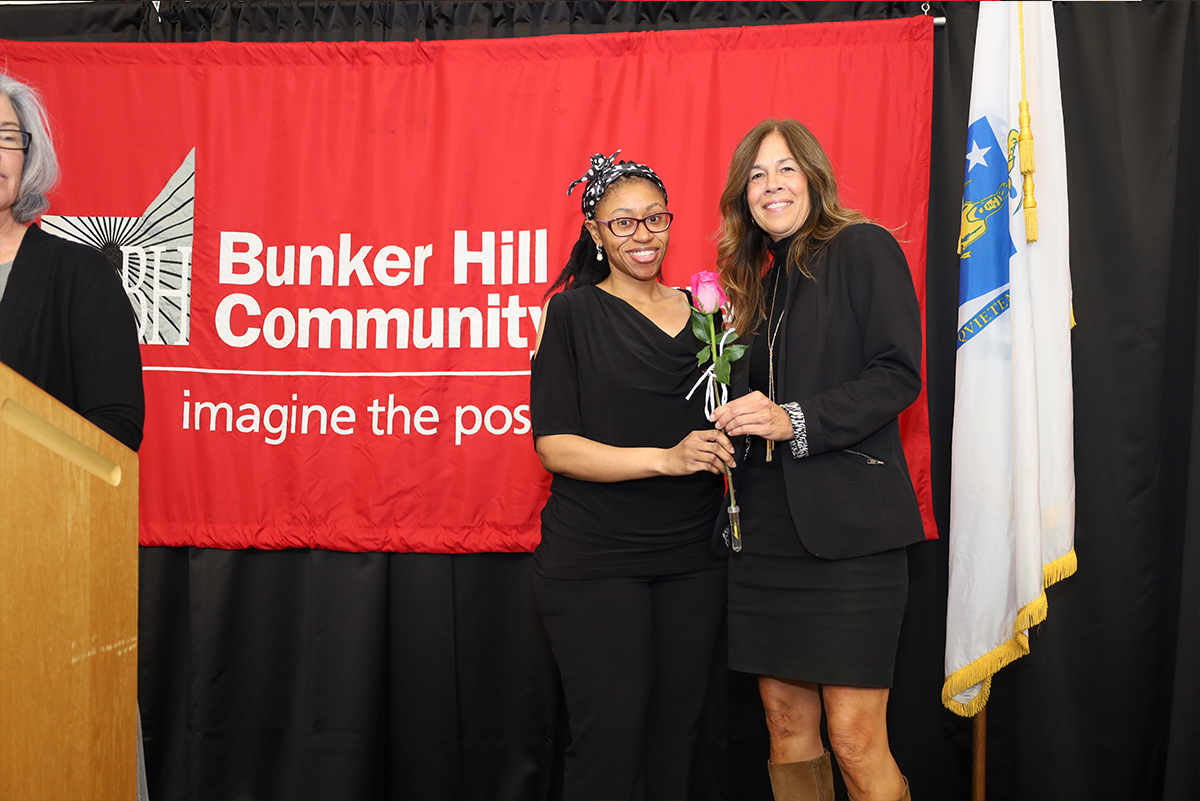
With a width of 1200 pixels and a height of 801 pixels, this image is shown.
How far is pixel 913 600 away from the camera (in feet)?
8.63

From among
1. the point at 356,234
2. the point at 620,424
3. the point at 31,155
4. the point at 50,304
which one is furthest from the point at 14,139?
the point at 620,424

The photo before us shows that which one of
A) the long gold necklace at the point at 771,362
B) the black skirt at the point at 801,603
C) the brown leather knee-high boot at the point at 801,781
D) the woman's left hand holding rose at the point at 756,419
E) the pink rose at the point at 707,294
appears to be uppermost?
the pink rose at the point at 707,294

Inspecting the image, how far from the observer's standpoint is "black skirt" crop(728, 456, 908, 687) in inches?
66.0

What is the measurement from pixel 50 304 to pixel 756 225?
148 cm

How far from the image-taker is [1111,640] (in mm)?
2553

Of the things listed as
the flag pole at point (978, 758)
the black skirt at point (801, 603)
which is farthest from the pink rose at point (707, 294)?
the flag pole at point (978, 758)

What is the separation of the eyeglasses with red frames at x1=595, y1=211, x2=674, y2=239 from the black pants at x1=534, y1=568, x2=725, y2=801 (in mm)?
776

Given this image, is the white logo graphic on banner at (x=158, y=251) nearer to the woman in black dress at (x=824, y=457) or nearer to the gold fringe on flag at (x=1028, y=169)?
the woman in black dress at (x=824, y=457)

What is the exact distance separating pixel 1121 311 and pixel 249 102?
112 inches

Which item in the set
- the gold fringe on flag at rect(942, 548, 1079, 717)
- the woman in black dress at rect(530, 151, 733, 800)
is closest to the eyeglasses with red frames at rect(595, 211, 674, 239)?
the woman in black dress at rect(530, 151, 733, 800)

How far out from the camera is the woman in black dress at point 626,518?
1733 millimetres

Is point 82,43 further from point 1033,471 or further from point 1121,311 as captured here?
point 1121,311

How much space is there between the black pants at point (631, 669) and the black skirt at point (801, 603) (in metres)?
0.10

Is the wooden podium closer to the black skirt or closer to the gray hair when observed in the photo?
the gray hair
